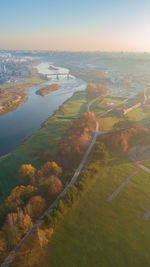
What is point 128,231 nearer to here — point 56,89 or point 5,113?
point 5,113

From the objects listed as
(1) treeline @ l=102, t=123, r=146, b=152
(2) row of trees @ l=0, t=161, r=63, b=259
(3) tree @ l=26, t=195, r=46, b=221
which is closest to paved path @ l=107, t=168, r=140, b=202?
(1) treeline @ l=102, t=123, r=146, b=152

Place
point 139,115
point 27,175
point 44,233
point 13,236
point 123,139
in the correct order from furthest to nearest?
point 139,115 < point 123,139 < point 27,175 < point 44,233 < point 13,236

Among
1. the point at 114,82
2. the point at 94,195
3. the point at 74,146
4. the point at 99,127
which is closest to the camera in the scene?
the point at 94,195

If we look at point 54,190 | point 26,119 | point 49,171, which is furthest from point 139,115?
point 54,190

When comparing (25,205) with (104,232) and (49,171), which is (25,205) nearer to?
(49,171)

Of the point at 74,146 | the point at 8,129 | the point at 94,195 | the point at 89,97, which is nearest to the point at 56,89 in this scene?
the point at 89,97

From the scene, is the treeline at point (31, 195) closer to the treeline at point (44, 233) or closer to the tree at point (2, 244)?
the tree at point (2, 244)

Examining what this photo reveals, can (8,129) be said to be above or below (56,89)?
below
